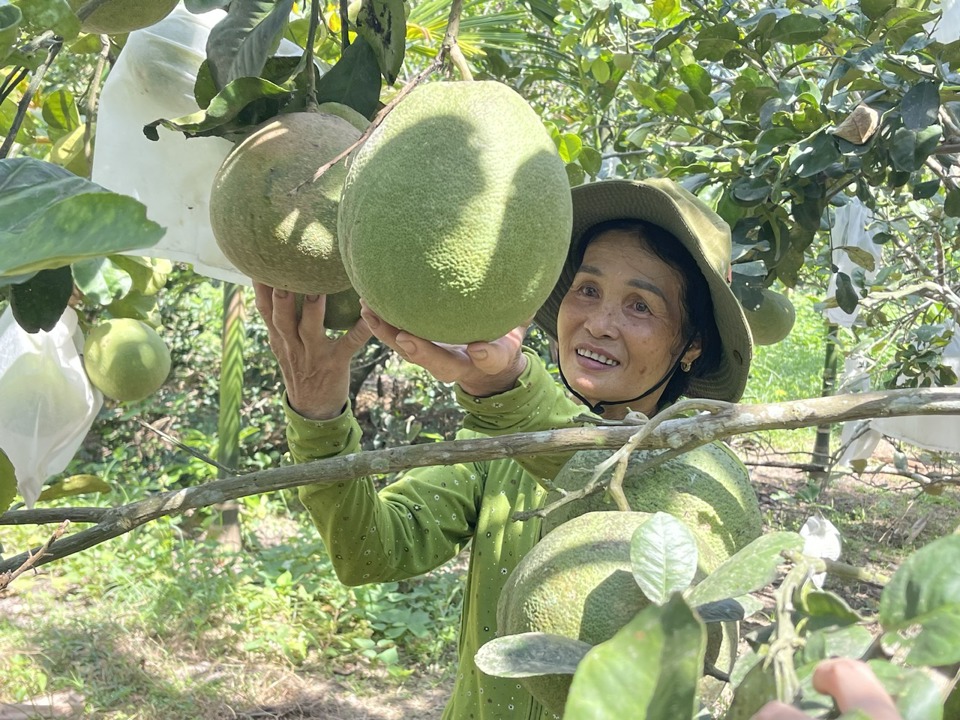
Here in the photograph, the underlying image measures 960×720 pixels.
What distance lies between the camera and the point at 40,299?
0.87 m

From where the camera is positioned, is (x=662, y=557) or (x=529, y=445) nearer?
(x=662, y=557)

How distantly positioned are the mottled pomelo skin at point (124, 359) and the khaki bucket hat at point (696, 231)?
101 cm

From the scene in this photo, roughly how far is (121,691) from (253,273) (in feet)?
7.76

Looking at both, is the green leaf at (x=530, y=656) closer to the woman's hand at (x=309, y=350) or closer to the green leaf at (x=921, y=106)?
the woman's hand at (x=309, y=350)

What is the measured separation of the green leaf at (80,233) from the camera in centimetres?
44

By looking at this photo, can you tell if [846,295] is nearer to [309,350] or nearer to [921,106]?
[921,106]

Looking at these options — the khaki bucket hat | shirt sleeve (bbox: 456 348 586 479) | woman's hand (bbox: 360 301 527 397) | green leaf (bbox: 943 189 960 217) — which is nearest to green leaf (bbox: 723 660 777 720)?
woman's hand (bbox: 360 301 527 397)

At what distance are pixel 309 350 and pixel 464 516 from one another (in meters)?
0.50

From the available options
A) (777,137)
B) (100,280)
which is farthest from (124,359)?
(777,137)

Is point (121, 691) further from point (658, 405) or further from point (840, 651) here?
point (840, 651)

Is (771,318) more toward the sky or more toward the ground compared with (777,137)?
more toward the ground

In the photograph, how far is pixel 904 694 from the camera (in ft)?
1.13

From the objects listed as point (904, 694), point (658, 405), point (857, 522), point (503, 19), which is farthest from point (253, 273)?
point (857, 522)

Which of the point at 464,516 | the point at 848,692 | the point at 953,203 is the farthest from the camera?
the point at 953,203
